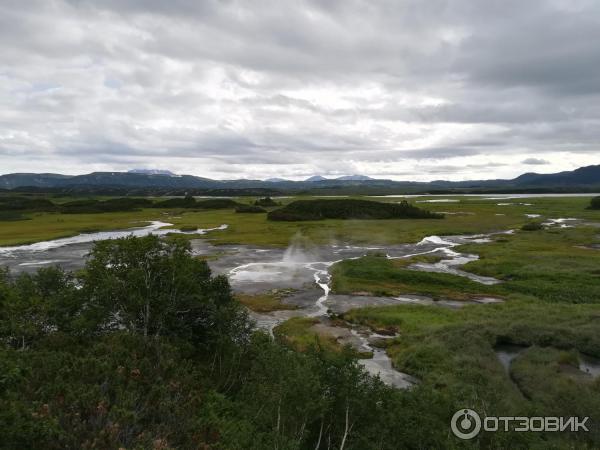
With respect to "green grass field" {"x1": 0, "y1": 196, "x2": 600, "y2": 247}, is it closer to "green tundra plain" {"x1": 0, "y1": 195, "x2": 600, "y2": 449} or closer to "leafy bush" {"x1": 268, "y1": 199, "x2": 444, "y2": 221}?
"leafy bush" {"x1": 268, "y1": 199, "x2": 444, "y2": 221}

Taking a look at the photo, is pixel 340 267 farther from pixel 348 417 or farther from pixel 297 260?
pixel 348 417

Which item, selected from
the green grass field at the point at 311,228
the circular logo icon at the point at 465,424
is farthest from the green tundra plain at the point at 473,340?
the green grass field at the point at 311,228

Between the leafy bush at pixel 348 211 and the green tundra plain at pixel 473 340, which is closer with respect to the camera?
the green tundra plain at pixel 473 340

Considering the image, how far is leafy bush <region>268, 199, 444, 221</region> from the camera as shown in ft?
412

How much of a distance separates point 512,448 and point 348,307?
26228 millimetres

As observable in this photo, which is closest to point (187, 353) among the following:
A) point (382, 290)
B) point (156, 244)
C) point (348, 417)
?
point (156, 244)

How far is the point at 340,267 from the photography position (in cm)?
5753

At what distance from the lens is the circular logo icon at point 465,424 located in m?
16.0

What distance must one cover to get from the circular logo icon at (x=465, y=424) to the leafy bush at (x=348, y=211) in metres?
106

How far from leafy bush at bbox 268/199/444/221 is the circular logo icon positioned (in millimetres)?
106166

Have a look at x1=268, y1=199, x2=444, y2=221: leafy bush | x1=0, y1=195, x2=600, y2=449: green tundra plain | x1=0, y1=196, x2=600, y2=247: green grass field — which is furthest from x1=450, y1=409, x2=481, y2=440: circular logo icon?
x1=268, y1=199, x2=444, y2=221: leafy bush

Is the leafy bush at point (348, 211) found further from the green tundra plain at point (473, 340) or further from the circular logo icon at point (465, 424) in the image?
the circular logo icon at point (465, 424)

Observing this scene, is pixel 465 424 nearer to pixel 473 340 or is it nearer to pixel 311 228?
pixel 473 340

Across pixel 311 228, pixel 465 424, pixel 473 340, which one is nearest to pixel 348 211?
pixel 311 228
